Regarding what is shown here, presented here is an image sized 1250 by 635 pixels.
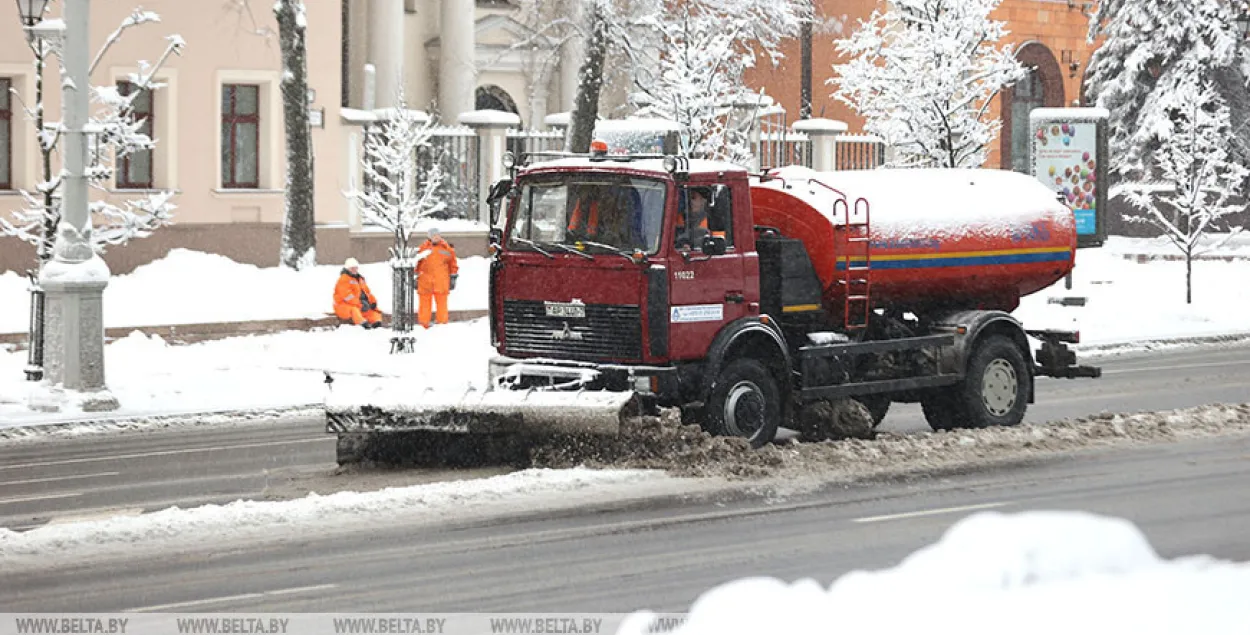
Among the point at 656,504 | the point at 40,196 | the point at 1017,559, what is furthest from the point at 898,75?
the point at 1017,559

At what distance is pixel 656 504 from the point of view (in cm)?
1469

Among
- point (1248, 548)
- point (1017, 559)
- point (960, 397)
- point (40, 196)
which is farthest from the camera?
point (40, 196)

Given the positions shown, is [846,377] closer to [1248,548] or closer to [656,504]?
[656,504]

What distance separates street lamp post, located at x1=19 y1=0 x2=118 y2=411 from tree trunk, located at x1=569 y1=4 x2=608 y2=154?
1651cm

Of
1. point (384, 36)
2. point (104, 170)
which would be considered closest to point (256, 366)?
point (104, 170)

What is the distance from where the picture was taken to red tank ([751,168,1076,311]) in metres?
18.2

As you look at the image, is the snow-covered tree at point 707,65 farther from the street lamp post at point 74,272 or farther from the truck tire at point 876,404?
the truck tire at point 876,404

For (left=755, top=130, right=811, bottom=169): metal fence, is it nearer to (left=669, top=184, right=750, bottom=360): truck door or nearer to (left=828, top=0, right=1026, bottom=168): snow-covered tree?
(left=828, top=0, right=1026, bottom=168): snow-covered tree

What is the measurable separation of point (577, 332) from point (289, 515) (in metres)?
3.89

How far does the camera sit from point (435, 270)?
99.4ft

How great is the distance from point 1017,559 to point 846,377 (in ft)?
23.2

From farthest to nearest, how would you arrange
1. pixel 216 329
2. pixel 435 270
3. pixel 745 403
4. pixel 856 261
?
pixel 435 270, pixel 216 329, pixel 856 261, pixel 745 403

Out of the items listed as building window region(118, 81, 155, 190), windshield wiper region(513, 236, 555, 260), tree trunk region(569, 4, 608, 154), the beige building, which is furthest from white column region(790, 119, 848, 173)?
windshield wiper region(513, 236, 555, 260)

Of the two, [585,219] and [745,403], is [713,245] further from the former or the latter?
[745,403]
